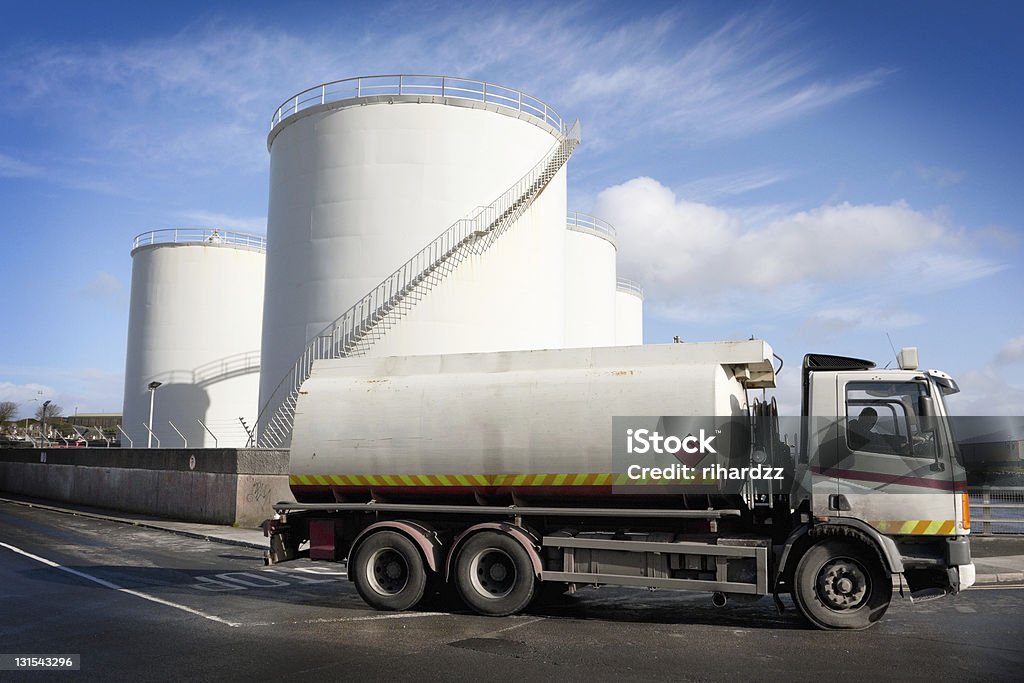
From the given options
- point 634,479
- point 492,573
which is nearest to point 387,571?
point 492,573

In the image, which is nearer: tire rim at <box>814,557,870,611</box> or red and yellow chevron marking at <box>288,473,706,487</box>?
tire rim at <box>814,557,870,611</box>

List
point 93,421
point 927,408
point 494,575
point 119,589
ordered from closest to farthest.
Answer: point 927,408, point 494,575, point 119,589, point 93,421

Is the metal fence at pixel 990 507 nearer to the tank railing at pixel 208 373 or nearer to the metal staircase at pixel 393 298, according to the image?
the metal staircase at pixel 393 298

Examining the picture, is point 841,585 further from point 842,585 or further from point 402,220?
point 402,220

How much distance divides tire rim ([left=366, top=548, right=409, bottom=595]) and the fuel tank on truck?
767 millimetres

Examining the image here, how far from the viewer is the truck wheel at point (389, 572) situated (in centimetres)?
1140

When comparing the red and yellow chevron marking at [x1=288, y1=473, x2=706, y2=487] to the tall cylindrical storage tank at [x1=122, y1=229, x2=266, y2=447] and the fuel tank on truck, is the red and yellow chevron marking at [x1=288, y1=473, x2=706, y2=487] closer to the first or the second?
the fuel tank on truck

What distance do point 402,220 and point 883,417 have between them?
1596 centimetres

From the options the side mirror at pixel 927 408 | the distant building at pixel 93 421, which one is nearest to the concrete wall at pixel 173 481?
the side mirror at pixel 927 408

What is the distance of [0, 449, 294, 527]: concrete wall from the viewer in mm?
22016

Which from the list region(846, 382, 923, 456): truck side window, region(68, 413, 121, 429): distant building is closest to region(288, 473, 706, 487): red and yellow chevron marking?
region(846, 382, 923, 456): truck side window

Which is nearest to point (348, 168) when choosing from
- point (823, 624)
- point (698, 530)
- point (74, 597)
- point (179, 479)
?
point (179, 479)

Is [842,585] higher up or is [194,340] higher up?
[194,340]

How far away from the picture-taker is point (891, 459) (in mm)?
10117
